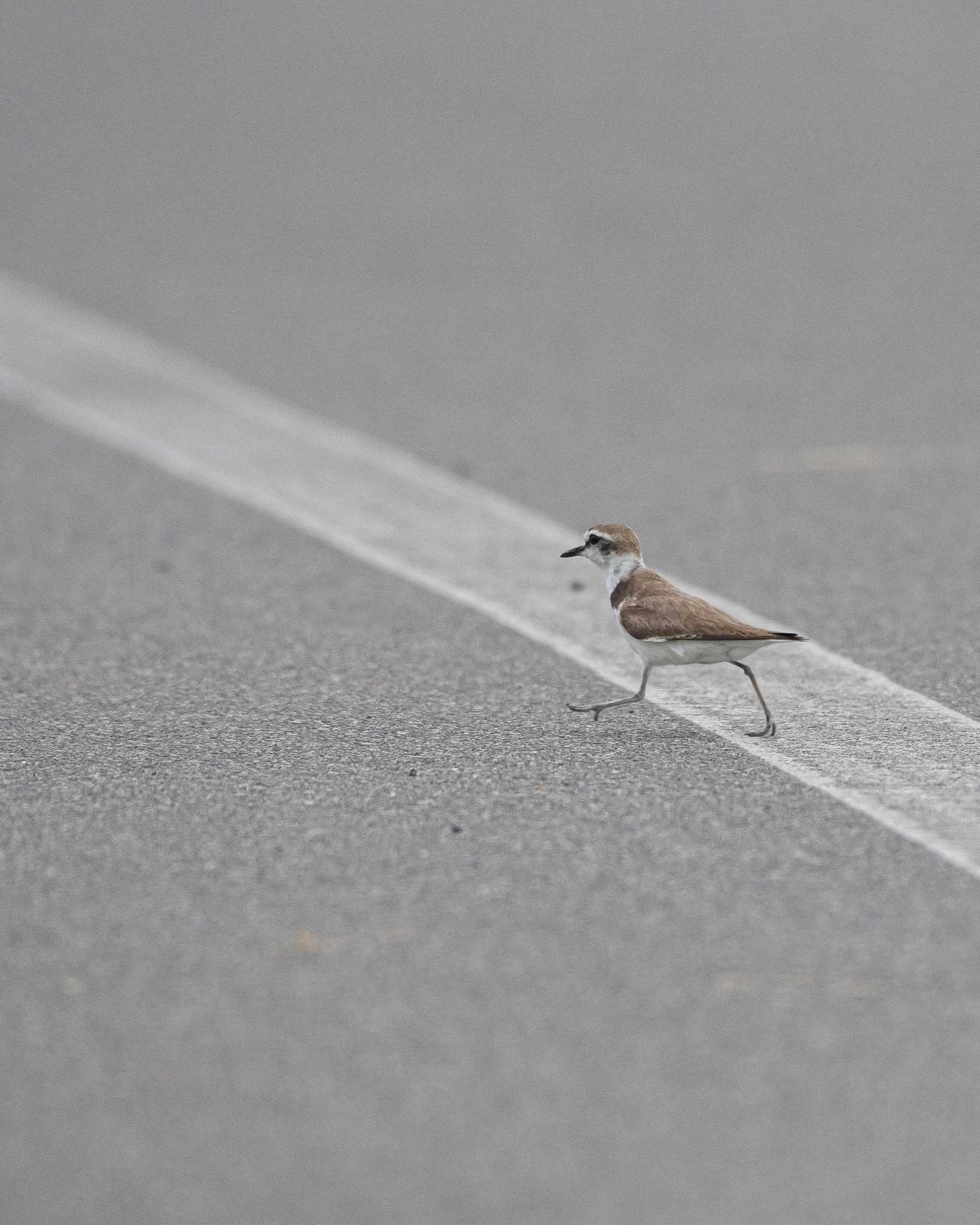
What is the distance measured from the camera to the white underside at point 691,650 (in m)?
4.94

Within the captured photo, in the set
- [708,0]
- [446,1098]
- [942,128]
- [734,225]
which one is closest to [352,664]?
[446,1098]

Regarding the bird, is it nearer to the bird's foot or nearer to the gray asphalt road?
the bird's foot

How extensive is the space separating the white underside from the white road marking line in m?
0.22

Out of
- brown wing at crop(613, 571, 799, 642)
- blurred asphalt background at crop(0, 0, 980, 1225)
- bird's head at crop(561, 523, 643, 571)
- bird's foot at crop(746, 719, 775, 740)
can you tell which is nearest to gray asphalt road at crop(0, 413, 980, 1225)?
blurred asphalt background at crop(0, 0, 980, 1225)

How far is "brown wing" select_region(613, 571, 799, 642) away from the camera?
4906 millimetres

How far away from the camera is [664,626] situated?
4988 mm

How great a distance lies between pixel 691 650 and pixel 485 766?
649 millimetres

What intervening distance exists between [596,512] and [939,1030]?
424 cm

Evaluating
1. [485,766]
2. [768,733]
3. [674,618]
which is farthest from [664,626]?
[485,766]

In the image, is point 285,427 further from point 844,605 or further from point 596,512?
point 844,605

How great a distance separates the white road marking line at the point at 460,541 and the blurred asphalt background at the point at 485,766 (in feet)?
0.45

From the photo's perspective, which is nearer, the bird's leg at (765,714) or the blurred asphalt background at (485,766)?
the blurred asphalt background at (485,766)

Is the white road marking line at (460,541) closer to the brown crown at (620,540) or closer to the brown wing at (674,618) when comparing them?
the brown wing at (674,618)

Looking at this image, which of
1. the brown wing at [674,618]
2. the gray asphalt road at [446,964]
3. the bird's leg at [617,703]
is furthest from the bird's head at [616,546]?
the gray asphalt road at [446,964]
